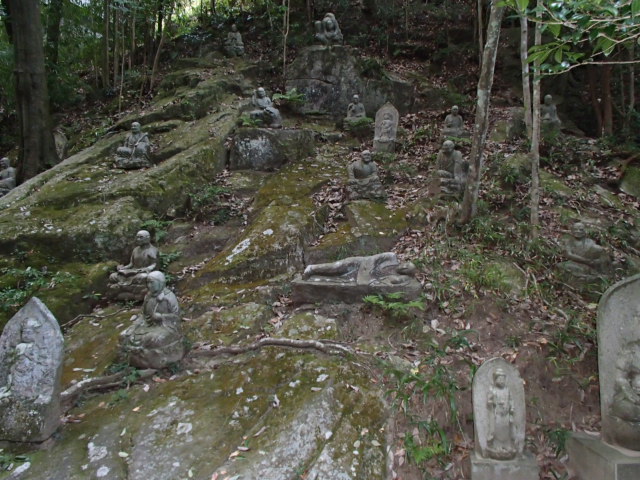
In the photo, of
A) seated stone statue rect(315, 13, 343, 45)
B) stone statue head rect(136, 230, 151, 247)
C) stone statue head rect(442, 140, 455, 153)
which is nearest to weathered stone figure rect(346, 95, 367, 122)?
seated stone statue rect(315, 13, 343, 45)

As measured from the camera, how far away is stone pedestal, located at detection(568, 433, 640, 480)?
11.4ft

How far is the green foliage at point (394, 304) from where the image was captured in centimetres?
527

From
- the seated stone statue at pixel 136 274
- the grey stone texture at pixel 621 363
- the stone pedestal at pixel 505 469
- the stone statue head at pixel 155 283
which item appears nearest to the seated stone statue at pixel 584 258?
the grey stone texture at pixel 621 363

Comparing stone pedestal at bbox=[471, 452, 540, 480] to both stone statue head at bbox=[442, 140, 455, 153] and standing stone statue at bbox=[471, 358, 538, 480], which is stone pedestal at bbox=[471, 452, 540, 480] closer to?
standing stone statue at bbox=[471, 358, 538, 480]

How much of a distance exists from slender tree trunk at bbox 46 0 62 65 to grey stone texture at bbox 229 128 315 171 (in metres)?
9.08

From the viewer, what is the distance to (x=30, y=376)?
4043 mm

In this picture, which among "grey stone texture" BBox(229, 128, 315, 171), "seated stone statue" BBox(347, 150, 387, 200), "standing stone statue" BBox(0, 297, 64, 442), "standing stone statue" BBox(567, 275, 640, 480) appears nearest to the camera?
"standing stone statue" BBox(567, 275, 640, 480)

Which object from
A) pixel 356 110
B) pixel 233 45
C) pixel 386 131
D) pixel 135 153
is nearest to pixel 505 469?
pixel 386 131

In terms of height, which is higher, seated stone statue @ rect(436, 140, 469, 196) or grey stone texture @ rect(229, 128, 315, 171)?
grey stone texture @ rect(229, 128, 315, 171)

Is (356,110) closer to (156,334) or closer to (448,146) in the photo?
(448,146)

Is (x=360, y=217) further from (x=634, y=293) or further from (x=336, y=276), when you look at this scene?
(x=634, y=293)

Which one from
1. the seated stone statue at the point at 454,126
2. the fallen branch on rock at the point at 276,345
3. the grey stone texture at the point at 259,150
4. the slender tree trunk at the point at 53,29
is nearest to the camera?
the fallen branch on rock at the point at 276,345

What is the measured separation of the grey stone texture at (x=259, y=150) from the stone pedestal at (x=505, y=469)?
8394 mm

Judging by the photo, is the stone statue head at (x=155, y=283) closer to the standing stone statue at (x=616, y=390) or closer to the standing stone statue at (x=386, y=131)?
the standing stone statue at (x=616, y=390)
